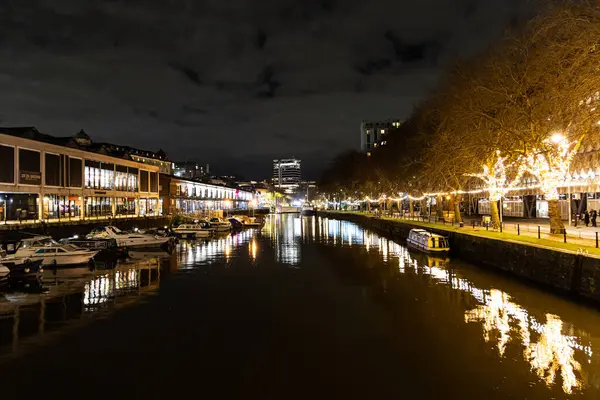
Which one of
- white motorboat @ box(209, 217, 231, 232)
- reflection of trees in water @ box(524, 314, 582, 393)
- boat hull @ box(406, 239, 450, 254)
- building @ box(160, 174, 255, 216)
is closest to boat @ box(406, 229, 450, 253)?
boat hull @ box(406, 239, 450, 254)

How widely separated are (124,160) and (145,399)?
2892 inches

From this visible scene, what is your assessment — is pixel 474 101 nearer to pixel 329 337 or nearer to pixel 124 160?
pixel 329 337

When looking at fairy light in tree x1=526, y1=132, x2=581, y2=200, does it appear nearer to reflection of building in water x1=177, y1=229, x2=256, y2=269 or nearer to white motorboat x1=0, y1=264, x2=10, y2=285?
reflection of building in water x1=177, y1=229, x2=256, y2=269

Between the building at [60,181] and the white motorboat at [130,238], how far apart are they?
39.9 ft

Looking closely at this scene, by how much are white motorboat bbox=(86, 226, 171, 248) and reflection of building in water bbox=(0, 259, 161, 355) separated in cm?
1277

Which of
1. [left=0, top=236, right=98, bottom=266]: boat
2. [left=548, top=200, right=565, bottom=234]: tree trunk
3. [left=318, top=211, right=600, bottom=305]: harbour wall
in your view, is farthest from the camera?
[left=0, top=236, right=98, bottom=266]: boat

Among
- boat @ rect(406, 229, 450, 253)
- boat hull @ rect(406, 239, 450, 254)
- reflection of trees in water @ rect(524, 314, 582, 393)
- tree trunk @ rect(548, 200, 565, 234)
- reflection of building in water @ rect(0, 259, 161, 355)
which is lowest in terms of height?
reflection of trees in water @ rect(524, 314, 582, 393)

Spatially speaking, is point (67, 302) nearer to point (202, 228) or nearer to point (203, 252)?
point (203, 252)

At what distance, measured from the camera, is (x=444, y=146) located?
4638cm

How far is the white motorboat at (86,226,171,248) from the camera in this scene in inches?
1810

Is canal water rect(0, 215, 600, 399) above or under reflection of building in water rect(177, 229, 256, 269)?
under

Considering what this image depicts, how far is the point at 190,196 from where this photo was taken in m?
121

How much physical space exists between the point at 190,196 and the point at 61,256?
86.8 meters

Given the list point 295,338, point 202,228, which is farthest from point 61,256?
point 202,228
